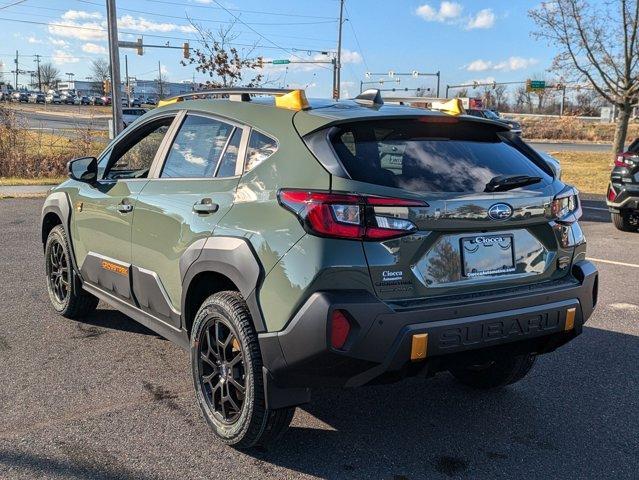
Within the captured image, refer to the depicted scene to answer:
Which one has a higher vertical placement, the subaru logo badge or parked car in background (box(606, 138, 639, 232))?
the subaru logo badge

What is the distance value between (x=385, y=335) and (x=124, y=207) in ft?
7.19

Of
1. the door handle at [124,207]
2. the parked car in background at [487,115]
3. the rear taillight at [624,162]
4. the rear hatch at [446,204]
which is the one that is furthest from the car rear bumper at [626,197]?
the door handle at [124,207]

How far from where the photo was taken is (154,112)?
419 cm

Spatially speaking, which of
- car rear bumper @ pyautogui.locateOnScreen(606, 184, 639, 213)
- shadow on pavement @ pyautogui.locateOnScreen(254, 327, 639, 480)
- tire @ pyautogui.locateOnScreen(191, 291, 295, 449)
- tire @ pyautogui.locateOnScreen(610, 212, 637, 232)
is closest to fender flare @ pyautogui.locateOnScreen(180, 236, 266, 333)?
tire @ pyautogui.locateOnScreen(191, 291, 295, 449)

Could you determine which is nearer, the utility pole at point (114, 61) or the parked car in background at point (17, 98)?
the utility pole at point (114, 61)

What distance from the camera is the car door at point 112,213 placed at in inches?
159

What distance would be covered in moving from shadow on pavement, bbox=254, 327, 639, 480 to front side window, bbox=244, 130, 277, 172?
150 centimetres

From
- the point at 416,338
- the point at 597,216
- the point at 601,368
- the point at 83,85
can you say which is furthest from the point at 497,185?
the point at 83,85

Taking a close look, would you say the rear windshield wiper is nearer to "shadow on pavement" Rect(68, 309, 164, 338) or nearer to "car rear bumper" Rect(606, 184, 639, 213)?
"shadow on pavement" Rect(68, 309, 164, 338)

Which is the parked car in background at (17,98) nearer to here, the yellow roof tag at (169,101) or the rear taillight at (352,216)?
the yellow roof tag at (169,101)

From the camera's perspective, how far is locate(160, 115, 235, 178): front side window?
3473 millimetres

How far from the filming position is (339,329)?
102 inches

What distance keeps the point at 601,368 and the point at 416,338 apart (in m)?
2.40

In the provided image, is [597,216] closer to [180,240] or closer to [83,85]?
[180,240]
